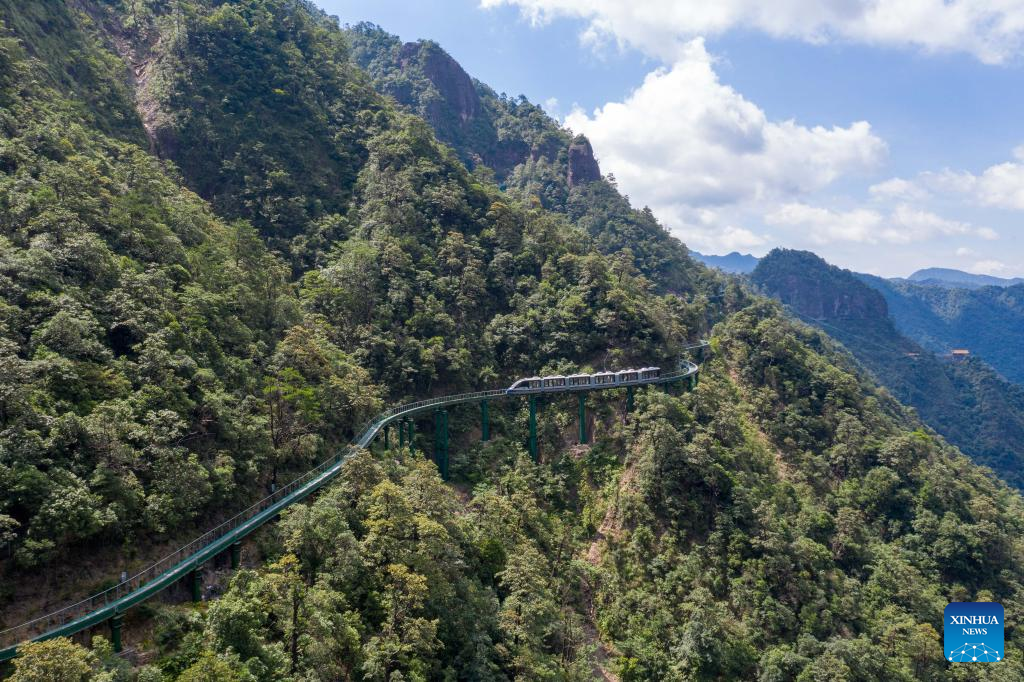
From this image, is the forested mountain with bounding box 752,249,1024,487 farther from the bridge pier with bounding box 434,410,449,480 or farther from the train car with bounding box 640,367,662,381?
the bridge pier with bounding box 434,410,449,480

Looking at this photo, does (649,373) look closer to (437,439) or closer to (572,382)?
(572,382)

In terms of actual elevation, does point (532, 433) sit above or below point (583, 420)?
below

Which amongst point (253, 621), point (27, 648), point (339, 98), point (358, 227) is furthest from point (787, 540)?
point (339, 98)

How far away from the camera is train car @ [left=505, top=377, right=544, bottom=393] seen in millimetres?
51469

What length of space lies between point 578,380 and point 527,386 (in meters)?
4.41

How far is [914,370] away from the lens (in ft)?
527

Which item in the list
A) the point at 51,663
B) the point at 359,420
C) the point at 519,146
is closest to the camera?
the point at 51,663

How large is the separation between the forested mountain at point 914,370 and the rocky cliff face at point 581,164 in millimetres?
91710

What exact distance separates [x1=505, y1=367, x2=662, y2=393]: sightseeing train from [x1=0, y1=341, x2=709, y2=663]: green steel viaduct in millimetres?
86

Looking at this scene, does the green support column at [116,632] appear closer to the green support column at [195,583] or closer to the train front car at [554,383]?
the green support column at [195,583]

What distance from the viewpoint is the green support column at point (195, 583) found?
87.9 ft

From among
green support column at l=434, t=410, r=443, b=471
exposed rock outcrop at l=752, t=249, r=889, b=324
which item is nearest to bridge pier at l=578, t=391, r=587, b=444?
green support column at l=434, t=410, r=443, b=471

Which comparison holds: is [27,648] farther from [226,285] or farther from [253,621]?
[226,285]

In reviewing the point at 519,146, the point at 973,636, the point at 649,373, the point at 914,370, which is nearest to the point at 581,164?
the point at 519,146
